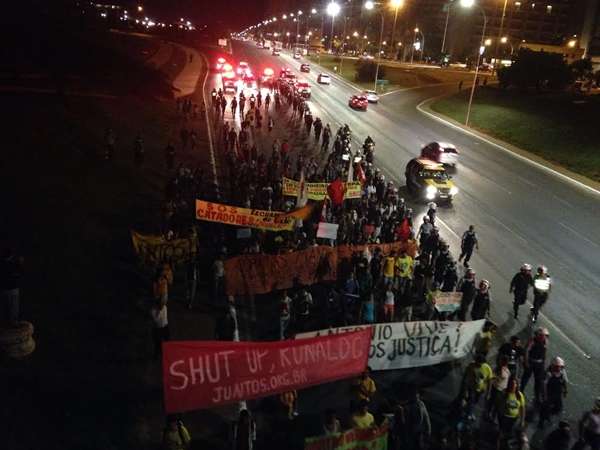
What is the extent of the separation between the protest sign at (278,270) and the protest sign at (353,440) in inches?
245

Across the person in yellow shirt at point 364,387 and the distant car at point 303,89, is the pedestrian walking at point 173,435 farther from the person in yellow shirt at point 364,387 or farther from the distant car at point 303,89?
the distant car at point 303,89

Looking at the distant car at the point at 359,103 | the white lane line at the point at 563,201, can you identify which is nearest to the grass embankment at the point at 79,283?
the white lane line at the point at 563,201

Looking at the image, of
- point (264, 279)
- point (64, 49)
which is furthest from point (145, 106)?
point (264, 279)

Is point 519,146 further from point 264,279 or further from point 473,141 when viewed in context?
point 264,279

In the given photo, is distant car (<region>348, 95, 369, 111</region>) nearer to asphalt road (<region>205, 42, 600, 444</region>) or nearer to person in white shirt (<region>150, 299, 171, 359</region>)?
asphalt road (<region>205, 42, 600, 444</region>)

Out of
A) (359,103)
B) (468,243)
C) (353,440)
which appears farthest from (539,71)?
(353,440)

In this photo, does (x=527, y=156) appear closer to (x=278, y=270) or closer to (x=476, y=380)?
(x=278, y=270)

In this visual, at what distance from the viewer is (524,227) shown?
904 inches

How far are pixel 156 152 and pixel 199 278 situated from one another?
17.1 meters

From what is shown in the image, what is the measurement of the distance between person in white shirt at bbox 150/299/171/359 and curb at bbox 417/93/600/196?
27.4 meters

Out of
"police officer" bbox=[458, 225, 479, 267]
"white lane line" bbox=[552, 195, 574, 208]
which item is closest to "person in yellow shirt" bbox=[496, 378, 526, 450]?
"police officer" bbox=[458, 225, 479, 267]

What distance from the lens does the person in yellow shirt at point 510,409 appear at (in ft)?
30.9

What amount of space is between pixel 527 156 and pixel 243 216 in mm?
31547

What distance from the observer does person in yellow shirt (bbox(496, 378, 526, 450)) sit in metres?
9.41
